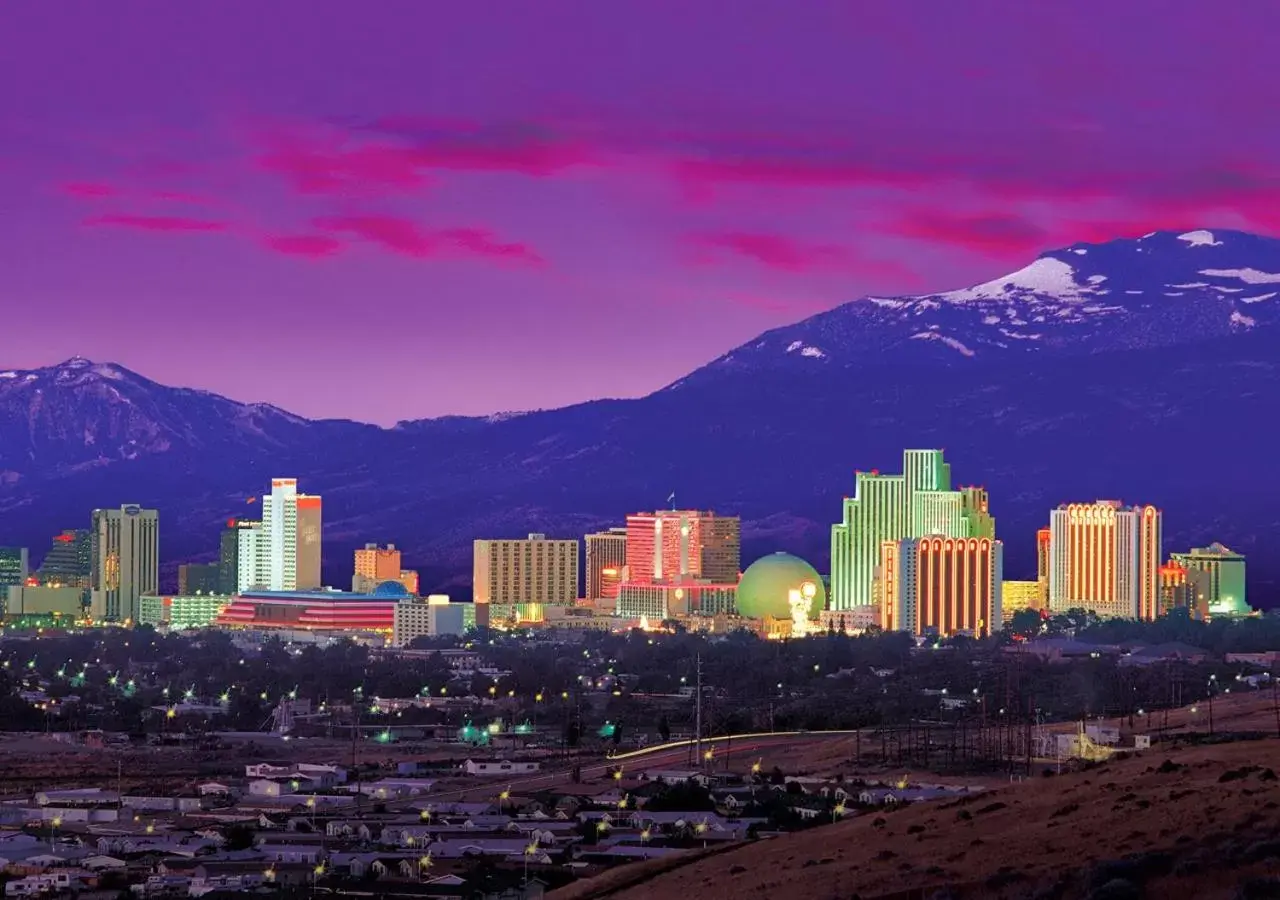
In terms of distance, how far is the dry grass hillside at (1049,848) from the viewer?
142 feet

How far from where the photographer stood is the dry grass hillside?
142 ft

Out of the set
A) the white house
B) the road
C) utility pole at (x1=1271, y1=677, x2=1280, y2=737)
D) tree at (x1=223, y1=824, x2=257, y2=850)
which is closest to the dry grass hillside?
tree at (x1=223, y1=824, x2=257, y2=850)

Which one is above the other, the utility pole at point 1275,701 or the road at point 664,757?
the utility pole at point 1275,701

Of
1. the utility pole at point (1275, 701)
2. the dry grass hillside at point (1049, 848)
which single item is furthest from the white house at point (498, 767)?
the dry grass hillside at point (1049, 848)

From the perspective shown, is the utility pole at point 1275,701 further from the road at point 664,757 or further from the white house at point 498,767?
the white house at point 498,767

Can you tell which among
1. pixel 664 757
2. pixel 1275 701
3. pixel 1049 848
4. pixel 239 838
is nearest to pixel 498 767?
pixel 664 757

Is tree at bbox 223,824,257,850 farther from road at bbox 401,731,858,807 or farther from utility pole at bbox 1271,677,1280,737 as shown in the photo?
utility pole at bbox 1271,677,1280,737

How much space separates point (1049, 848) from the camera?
49.9 m

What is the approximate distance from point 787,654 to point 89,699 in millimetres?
44979

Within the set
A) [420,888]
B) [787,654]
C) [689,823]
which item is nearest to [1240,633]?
[787,654]

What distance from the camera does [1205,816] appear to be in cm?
4991

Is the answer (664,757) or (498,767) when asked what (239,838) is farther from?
(664,757)

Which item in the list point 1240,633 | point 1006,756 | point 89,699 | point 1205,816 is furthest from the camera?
point 1240,633

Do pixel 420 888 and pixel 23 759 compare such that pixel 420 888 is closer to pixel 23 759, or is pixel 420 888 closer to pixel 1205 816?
pixel 1205 816
